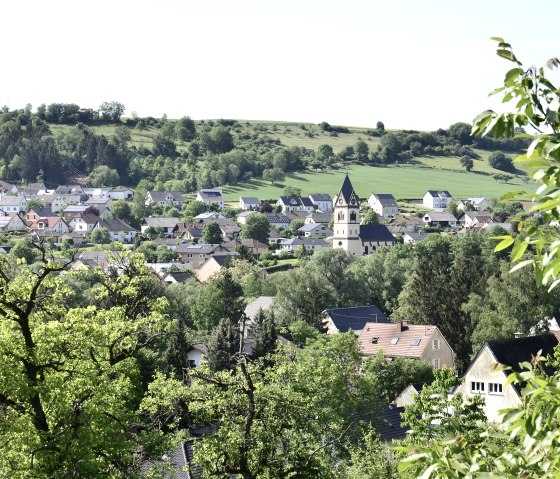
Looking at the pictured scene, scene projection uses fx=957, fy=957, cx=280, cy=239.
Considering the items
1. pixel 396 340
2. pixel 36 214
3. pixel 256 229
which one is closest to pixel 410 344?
pixel 396 340

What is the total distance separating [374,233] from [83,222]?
50.2 m

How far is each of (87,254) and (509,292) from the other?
56.2 m

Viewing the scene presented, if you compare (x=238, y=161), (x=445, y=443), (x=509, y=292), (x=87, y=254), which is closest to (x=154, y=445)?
(x=445, y=443)

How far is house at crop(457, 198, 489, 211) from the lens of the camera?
152500mm

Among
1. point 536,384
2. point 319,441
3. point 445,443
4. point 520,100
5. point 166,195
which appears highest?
point 520,100

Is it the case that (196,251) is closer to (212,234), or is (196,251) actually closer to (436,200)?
(212,234)

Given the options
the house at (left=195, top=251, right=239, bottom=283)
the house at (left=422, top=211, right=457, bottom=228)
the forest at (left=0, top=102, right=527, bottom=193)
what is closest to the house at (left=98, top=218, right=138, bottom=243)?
the forest at (left=0, top=102, right=527, bottom=193)

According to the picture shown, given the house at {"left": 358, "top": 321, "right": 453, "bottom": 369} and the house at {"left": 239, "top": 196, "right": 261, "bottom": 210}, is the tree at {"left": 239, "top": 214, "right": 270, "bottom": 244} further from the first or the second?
the house at {"left": 358, "top": 321, "right": 453, "bottom": 369}

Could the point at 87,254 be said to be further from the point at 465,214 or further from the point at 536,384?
the point at 536,384

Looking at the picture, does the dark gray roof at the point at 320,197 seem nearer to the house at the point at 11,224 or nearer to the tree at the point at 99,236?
the tree at the point at 99,236

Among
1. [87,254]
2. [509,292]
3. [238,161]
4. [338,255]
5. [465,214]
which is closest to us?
[509,292]

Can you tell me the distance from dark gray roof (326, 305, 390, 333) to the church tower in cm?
4417

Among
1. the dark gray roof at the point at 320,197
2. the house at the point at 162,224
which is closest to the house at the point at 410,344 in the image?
the house at the point at 162,224

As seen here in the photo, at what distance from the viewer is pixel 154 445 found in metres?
16.3
